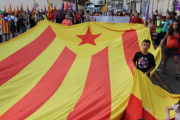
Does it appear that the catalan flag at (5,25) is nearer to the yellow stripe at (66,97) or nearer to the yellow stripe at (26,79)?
the yellow stripe at (26,79)

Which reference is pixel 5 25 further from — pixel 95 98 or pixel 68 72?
pixel 95 98

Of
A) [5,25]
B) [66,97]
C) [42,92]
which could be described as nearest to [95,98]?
→ [66,97]

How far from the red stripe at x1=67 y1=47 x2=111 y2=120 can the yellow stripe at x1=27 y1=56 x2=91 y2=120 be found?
0.11 m

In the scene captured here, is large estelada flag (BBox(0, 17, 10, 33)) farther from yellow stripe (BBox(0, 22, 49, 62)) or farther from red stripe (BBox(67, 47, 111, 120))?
red stripe (BBox(67, 47, 111, 120))

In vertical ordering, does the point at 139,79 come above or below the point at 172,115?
above

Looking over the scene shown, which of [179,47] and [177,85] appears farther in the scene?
[179,47]

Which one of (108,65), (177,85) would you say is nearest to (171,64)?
(177,85)

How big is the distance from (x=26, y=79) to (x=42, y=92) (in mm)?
724

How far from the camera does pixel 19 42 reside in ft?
17.2

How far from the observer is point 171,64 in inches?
252

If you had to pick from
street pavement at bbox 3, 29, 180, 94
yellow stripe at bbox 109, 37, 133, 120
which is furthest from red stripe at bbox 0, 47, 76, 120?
street pavement at bbox 3, 29, 180, 94

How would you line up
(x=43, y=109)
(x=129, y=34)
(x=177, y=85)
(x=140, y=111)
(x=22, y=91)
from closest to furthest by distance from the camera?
(x=140, y=111) → (x=43, y=109) → (x=22, y=91) → (x=177, y=85) → (x=129, y=34)

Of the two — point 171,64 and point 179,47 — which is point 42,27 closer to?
point 179,47

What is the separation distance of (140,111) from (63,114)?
1173mm
